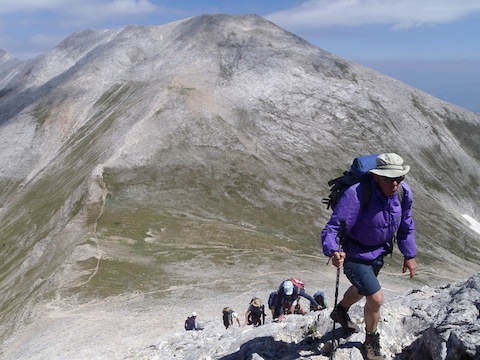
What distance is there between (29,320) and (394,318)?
1201 inches

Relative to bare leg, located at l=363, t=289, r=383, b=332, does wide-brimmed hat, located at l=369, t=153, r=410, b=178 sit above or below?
above

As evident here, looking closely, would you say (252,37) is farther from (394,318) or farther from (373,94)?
(394,318)

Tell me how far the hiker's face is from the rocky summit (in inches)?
140

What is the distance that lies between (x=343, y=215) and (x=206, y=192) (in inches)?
2993

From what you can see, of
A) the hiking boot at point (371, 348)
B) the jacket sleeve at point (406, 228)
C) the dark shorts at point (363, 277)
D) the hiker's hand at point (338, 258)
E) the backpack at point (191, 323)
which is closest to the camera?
the hiker's hand at point (338, 258)

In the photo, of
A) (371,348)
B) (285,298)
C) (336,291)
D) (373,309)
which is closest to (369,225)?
(373,309)

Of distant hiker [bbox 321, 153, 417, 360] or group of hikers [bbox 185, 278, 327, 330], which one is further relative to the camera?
group of hikers [bbox 185, 278, 327, 330]

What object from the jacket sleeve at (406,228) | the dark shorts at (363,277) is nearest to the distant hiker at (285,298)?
the jacket sleeve at (406,228)

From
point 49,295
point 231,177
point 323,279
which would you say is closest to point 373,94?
point 231,177

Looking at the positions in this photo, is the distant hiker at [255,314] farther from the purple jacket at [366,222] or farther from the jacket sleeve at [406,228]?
the purple jacket at [366,222]

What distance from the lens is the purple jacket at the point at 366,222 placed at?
11.5 m

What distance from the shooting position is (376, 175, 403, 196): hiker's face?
37.9 feet

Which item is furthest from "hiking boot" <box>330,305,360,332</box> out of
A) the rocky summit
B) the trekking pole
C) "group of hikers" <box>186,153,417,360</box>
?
"group of hikers" <box>186,153,417,360</box>

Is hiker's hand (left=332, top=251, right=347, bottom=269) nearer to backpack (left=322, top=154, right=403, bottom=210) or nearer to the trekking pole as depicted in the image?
the trekking pole
